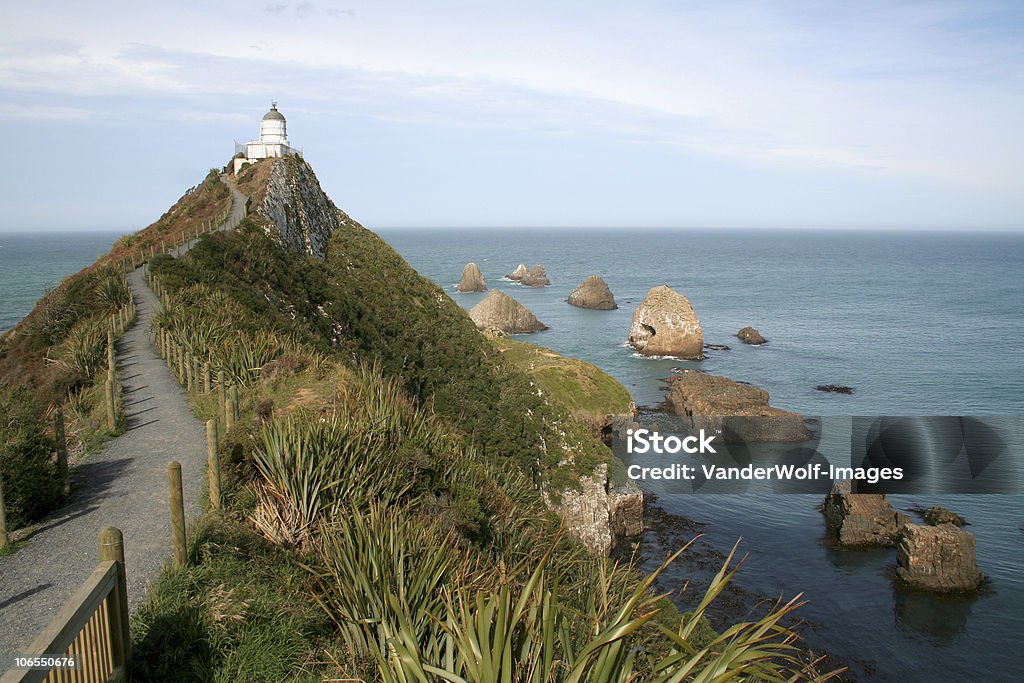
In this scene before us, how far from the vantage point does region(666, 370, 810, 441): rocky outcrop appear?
42.1 meters

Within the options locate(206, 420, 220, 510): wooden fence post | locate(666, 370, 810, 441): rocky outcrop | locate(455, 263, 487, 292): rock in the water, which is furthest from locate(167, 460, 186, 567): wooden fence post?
locate(455, 263, 487, 292): rock in the water

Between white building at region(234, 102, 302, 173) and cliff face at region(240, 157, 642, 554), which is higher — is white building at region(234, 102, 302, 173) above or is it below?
above

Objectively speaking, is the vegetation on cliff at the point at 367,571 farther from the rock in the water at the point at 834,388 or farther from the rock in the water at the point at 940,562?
the rock in the water at the point at 834,388

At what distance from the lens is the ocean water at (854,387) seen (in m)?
23.0

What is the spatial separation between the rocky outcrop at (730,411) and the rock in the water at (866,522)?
1196cm

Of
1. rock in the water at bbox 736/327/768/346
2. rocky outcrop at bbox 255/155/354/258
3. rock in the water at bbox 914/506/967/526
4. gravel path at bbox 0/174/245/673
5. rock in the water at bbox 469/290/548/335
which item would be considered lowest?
rock in the water at bbox 914/506/967/526

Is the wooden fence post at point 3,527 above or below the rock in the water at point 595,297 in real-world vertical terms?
above

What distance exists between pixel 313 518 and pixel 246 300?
15134 millimetres

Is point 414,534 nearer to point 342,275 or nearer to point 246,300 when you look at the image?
point 246,300

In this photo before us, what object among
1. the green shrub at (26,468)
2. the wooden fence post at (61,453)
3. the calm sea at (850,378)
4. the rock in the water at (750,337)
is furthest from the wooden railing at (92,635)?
the rock in the water at (750,337)

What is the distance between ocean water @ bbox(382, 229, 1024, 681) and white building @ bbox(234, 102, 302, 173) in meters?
28.3

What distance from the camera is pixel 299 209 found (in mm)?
42250

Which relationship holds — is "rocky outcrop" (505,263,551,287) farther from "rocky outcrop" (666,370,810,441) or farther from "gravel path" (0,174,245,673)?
"gravel path" (0,174,245,673)

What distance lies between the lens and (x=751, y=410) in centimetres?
4438
